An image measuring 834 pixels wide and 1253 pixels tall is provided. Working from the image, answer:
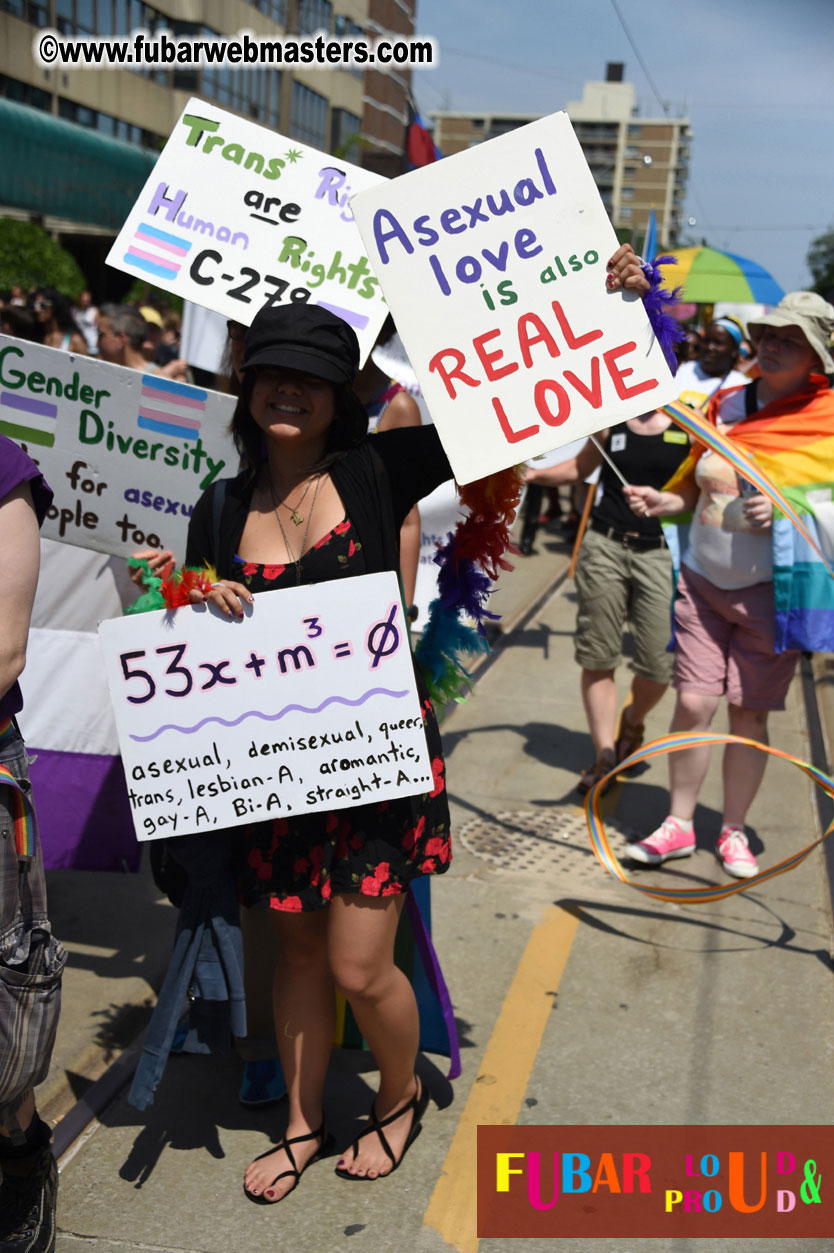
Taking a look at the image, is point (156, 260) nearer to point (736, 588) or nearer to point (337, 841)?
point (337, 841)

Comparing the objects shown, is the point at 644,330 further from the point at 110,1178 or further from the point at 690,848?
the point at 690,848

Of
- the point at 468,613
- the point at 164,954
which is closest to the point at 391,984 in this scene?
the point at 468,613

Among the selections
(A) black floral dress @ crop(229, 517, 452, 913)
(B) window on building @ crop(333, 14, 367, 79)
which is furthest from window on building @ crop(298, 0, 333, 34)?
(A) black floral dress @ crop(229, 517, 452, 913)

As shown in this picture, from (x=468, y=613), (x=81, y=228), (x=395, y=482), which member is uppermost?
(x=81, y=228)

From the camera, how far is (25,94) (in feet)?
109

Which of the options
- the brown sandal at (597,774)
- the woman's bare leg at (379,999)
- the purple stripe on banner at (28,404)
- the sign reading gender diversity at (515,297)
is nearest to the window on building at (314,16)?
the brown sandal at (597,774)

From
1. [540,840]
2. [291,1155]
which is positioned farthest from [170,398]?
[540,840]

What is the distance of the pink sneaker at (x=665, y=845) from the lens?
14.8ft

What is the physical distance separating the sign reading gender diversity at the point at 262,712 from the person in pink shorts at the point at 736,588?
5.85ft

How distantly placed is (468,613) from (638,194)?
17399 centimetres

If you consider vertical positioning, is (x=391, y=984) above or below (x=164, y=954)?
above

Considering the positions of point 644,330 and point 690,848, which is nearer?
point 644,330

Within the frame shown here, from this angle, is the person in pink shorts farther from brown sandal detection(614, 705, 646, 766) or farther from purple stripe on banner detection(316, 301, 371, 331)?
purple stripe on banner detection(316, 301, 371, 331)

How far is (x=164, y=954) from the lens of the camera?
3797 mm
